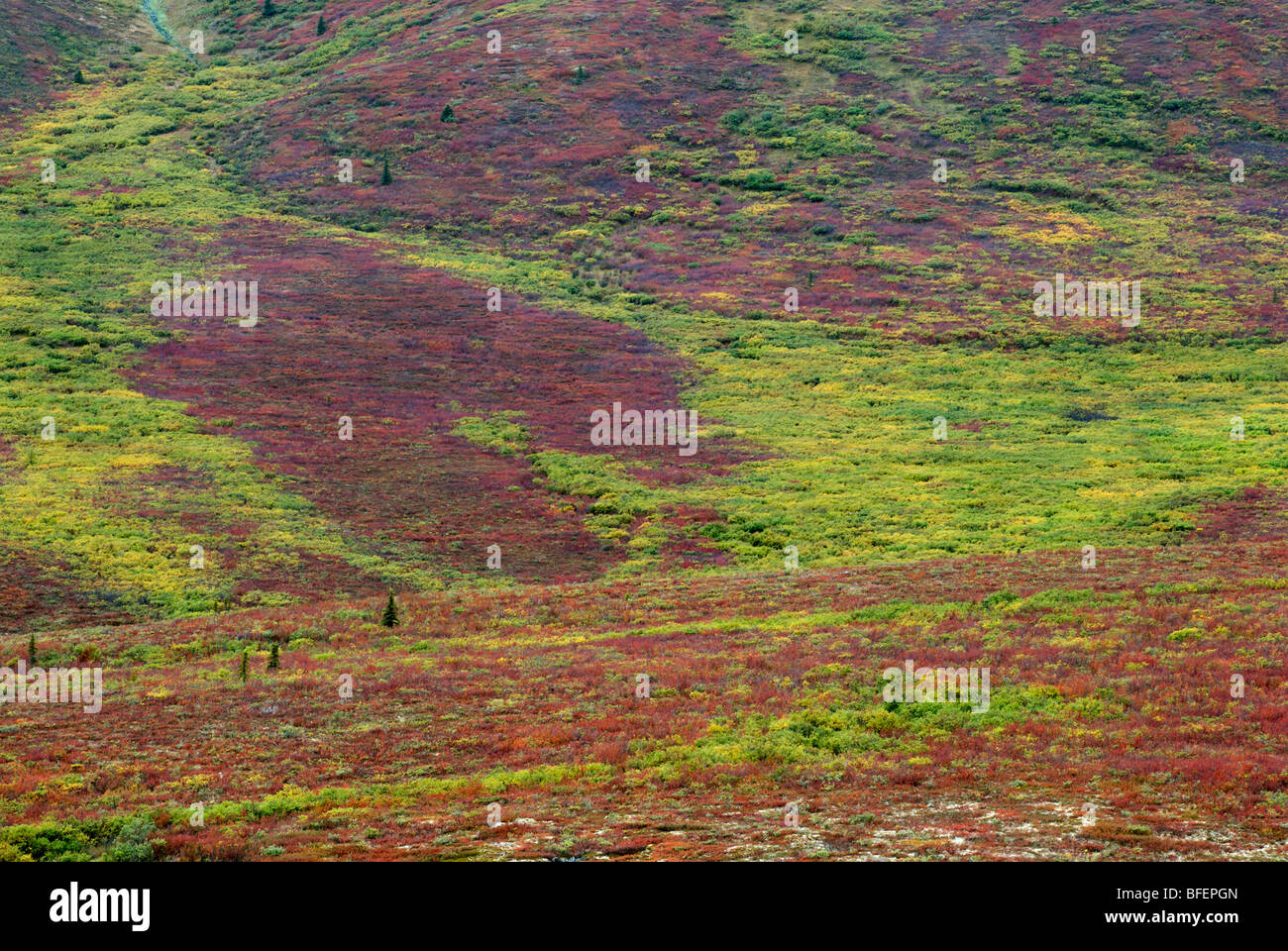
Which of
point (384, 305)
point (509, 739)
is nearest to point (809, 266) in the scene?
point (384, 305)

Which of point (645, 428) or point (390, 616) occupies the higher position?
point (645, 428)

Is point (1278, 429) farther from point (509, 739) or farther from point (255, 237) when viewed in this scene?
point (255, 237)

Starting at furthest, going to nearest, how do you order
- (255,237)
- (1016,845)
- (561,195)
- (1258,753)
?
(561,195)
(255,237)
(1258,753)
(1016,845)

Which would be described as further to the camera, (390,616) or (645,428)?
(645,428)

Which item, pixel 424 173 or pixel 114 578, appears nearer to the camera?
pixel 114 578

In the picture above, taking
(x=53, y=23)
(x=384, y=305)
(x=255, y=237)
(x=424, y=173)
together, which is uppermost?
(x=53, y=23)

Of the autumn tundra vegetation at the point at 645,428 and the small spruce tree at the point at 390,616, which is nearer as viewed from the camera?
the autumn tundra vegetation at the point at 645,428

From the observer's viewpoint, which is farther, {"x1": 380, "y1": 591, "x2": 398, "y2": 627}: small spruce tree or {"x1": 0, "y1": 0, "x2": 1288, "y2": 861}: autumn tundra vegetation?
{"x1": 380, "y1": 591, "x2": 398, "y2": 627}: small spruce tree

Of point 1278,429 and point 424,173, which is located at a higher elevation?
point 424,173
